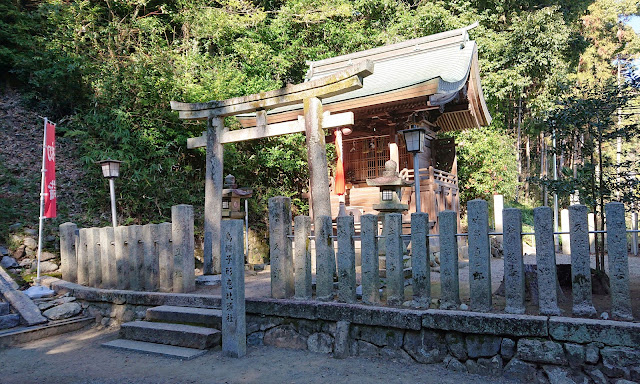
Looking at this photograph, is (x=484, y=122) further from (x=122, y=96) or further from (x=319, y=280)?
(x=122, y=96)

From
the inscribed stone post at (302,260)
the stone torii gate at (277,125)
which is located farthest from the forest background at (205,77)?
the inscribed stone post at (302,260)

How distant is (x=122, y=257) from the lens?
618 cm

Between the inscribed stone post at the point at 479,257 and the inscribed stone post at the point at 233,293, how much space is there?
7.83 feet

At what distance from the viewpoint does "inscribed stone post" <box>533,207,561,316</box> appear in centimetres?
337

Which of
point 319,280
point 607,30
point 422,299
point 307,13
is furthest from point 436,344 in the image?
point 607,30

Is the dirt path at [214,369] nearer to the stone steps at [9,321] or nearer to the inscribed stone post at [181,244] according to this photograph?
the stone steps at [9,321]

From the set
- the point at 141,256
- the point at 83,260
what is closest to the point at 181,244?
the point at 141,256

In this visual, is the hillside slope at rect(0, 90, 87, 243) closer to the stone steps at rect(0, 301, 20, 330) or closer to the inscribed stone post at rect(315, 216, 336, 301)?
the stone steps at rect(0, 301, 20, 330)

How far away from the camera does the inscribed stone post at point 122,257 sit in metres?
6.16

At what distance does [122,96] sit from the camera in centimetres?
1058

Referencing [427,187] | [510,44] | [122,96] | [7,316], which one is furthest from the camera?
[510,44]

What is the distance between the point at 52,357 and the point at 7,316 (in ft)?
4.80

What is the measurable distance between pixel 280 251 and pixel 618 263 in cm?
326

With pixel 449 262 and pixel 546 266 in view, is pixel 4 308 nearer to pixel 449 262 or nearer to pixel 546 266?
pixel 449 262
